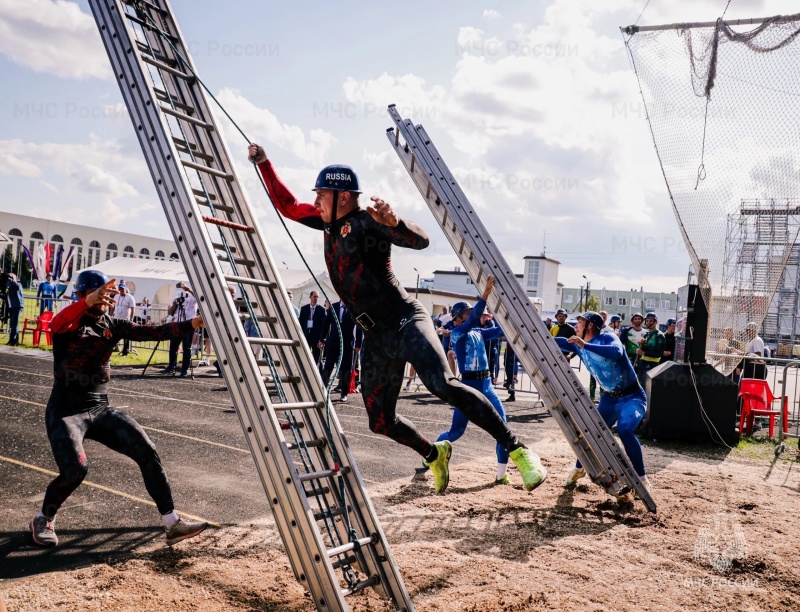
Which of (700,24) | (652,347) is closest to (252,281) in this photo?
(700,24)

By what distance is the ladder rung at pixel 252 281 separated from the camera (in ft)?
13.7

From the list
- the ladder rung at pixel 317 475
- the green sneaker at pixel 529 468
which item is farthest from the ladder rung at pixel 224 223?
the green sneaker at pixel 529 468

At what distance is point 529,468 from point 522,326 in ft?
7.72

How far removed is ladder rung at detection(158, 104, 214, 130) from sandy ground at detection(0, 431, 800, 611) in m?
3.33

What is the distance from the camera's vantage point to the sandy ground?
4.20 metres

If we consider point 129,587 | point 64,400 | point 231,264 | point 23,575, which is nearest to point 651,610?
point 129,587

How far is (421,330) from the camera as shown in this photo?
4613 millimetres

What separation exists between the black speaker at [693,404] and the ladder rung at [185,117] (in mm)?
9702

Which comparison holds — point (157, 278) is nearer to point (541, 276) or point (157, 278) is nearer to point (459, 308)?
point (459, 308)

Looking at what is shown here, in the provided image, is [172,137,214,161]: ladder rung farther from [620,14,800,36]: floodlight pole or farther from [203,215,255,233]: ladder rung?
[620,14,800,36]: floodlight pole

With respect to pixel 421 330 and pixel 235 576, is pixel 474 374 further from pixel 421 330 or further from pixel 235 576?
pixel 235 576

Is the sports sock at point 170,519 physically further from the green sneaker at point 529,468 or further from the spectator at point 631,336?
the spectator at point 631,336

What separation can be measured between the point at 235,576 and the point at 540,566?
7.90 ft

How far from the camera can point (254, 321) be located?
177 inches
